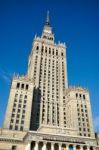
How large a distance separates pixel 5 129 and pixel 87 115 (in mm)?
42311

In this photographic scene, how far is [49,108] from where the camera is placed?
339 ft

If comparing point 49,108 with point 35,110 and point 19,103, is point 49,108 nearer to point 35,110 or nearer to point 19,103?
point 35,110

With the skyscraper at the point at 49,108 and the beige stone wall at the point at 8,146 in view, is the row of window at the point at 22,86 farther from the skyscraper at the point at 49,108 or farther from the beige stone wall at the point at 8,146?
the beige stone wall at the point at 8,146

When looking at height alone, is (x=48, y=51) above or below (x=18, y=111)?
above

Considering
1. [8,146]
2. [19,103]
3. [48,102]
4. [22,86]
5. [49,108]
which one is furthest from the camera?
[48,102]

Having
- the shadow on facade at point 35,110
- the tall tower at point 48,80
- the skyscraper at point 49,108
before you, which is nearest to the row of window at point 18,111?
the skyscraper at point 49,108

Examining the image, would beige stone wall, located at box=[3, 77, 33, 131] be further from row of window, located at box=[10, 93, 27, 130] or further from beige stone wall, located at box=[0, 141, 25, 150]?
beige stone wall, located at box=[0, 141, 25, 150]

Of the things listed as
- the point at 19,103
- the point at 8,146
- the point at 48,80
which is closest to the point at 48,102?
the point at 48,80

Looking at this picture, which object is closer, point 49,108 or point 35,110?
point 35,110

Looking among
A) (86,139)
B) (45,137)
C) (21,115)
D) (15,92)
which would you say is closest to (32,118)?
(21,115)

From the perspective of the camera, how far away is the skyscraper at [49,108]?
7600 centimetres

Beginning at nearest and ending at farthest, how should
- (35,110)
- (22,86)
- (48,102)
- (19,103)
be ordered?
(19,103)
(35,110)
(22,86)
(48,102)

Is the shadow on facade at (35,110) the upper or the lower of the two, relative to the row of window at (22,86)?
lower

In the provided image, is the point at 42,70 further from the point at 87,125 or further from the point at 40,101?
the point at 87,125
